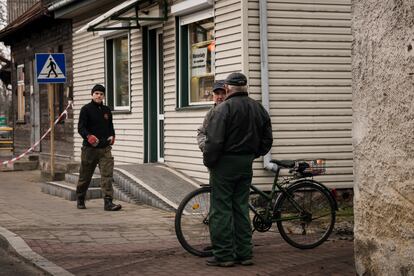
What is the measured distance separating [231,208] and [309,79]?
4921 mm

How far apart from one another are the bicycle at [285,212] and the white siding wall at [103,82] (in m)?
7.29

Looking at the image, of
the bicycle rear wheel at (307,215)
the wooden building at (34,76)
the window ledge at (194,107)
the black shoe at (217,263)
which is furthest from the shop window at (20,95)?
the black shoe at (217,263)

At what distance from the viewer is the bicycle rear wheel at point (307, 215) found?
9133mm

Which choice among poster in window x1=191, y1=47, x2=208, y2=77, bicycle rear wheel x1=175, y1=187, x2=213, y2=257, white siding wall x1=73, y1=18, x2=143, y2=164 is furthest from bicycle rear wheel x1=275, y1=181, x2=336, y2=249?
white siding wall x1=73, y1=18, x2=143, y2=164

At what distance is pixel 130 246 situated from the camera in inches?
366

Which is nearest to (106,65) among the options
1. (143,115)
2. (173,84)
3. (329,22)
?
(143,115)

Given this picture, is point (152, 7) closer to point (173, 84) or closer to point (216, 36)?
point (173, 84)

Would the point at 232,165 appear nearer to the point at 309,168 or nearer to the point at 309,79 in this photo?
the point at 309,168

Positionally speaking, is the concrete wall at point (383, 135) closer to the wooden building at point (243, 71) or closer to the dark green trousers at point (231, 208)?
the dark green trousers at point (231, 208)

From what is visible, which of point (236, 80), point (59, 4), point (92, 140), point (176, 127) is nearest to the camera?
point (236, 80)

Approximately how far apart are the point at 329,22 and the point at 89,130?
13.2ft

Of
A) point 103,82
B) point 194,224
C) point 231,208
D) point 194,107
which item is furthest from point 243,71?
point 103,82

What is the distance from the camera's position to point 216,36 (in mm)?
13055

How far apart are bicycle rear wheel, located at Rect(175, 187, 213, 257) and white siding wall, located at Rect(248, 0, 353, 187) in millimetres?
3646
